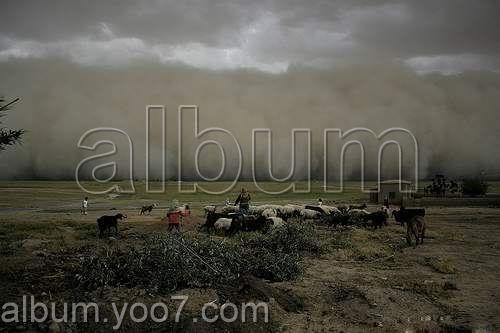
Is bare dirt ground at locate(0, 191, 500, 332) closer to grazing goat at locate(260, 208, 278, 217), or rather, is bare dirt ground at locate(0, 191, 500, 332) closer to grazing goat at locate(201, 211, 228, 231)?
grazing goat at locate(201, 211, 228, 231)

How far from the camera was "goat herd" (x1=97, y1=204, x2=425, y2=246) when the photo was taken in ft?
56.1

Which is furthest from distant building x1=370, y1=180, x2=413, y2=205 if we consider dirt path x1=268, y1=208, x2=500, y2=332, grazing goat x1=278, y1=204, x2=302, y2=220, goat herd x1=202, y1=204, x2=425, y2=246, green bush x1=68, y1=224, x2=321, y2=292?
green bush x1=68, y1=224, x2=321, y2=292

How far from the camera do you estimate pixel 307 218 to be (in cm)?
2512

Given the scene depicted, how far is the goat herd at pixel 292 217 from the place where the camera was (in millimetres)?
17094

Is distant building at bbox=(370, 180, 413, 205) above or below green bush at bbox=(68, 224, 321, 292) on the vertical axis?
below

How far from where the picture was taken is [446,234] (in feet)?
64.2

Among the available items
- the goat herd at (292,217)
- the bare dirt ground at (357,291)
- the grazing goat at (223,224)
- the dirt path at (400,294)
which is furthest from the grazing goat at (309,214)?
the dirt path at (400,294)

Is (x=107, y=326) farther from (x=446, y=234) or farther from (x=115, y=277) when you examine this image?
(x=446, y=234)

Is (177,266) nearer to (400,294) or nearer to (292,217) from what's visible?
(400,294)

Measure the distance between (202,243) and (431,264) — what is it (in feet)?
23.8

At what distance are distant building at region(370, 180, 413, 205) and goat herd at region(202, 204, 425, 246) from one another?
20.5 metres

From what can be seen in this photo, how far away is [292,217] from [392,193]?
24.5 m

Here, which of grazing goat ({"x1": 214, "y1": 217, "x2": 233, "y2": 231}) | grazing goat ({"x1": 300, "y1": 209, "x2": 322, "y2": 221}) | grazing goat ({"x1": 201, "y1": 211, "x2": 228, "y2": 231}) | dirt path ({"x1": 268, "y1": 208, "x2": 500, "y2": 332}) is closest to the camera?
dirt path ({"x1": 268, "y1": 208, "x2": 500, "y2": 332})

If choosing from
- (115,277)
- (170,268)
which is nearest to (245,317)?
(170,268)
